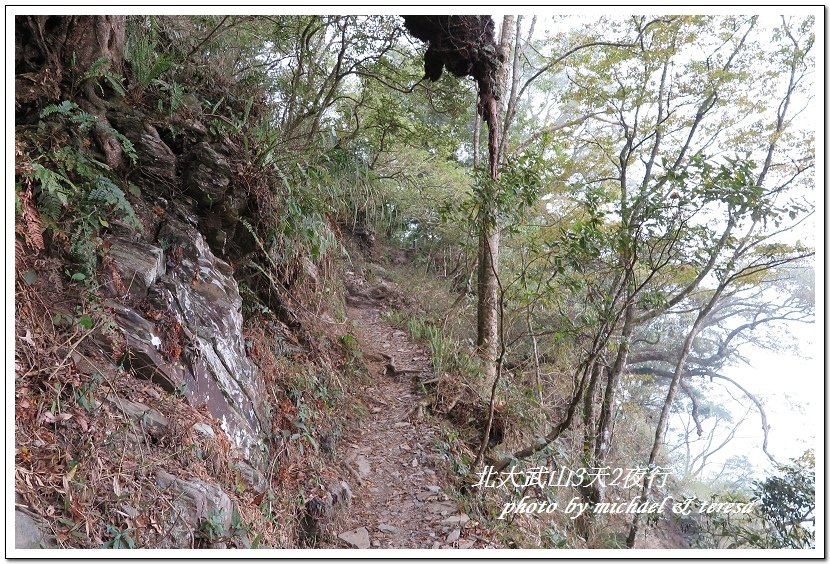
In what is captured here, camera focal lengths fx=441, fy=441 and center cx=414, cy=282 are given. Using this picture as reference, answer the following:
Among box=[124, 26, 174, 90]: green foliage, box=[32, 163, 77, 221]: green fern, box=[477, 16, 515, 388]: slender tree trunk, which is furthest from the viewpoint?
box=[477, 16, 515, 388]: slender tree trunk

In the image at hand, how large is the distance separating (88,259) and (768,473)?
6338mm

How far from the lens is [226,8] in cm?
281

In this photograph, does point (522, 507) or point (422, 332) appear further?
point (422, 332)

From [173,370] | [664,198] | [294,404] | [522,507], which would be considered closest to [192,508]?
[173,370]

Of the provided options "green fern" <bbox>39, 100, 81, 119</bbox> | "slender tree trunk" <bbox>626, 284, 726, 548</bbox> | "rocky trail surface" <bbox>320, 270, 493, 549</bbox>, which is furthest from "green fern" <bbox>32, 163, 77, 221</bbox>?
"slender tree trunk" <bbox>626, 284, 726, 548</bbox>

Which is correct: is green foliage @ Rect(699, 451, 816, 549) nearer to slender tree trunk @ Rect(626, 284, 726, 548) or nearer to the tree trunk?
slender tree trunk @ Rect(626, 284, 726, 548)

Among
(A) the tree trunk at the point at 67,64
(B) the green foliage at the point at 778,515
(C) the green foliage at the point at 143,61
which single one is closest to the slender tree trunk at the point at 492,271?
(B) the green foliage at the point at 778,515

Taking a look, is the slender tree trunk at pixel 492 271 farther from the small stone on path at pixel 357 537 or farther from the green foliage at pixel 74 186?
the green foliage at pixel 74 186

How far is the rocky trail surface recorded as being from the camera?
11.5 ft

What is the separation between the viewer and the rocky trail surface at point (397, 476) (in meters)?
3.50

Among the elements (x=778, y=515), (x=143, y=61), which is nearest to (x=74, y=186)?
(x=143, y=61)

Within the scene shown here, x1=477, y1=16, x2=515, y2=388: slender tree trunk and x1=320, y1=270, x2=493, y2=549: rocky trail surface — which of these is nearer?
x1=320, y1=270, x2=493, y2=549: rocky trail surface

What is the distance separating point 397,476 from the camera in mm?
4281

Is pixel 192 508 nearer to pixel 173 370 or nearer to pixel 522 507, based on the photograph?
pixel 173 370
